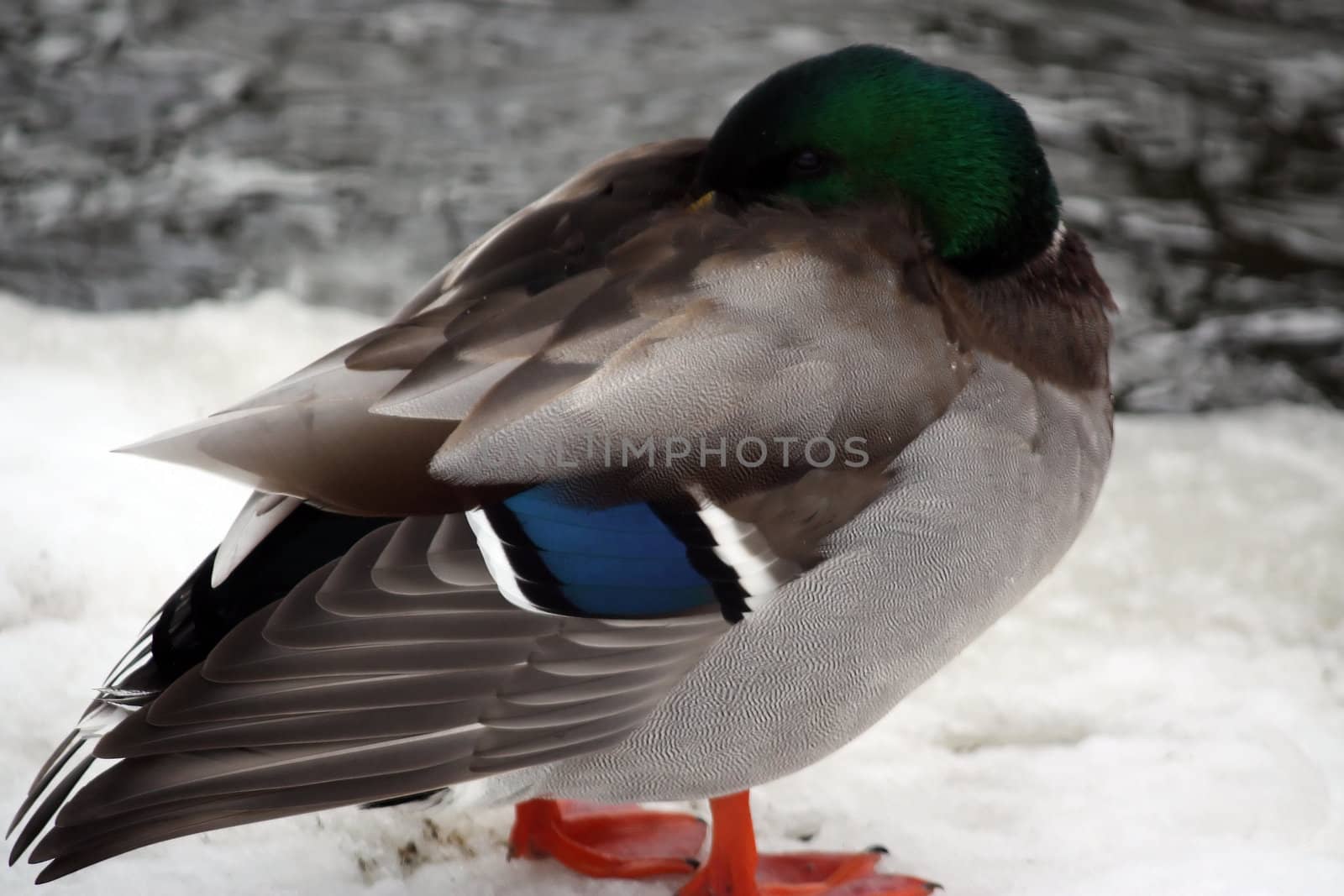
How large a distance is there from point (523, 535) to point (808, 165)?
72 centimetres

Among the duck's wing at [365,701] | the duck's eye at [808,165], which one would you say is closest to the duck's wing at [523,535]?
the duck's wing at [365,701]

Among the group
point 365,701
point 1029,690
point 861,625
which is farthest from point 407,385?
point 1029,690

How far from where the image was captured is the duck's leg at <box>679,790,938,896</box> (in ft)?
7.69

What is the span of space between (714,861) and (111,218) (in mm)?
3638

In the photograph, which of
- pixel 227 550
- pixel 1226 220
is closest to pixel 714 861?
pixel 227 550

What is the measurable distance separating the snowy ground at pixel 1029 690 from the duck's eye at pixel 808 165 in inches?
43.5

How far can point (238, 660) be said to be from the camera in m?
1.89

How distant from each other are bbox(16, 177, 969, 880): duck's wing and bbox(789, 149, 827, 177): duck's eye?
0.81 ft

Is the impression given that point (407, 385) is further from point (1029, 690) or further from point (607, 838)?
point (1029, 690)

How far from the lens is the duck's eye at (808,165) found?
7.34ft

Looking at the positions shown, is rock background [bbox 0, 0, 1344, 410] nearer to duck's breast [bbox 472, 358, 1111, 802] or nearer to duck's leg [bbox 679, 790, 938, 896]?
duck's leg [bbox 679, 790, 938, 896]

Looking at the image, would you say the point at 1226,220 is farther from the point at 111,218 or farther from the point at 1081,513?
the point at 111,218

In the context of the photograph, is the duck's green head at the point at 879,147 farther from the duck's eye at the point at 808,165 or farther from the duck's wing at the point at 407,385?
the duck's wing at the point at 407,385

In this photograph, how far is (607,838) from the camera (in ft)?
8.53
